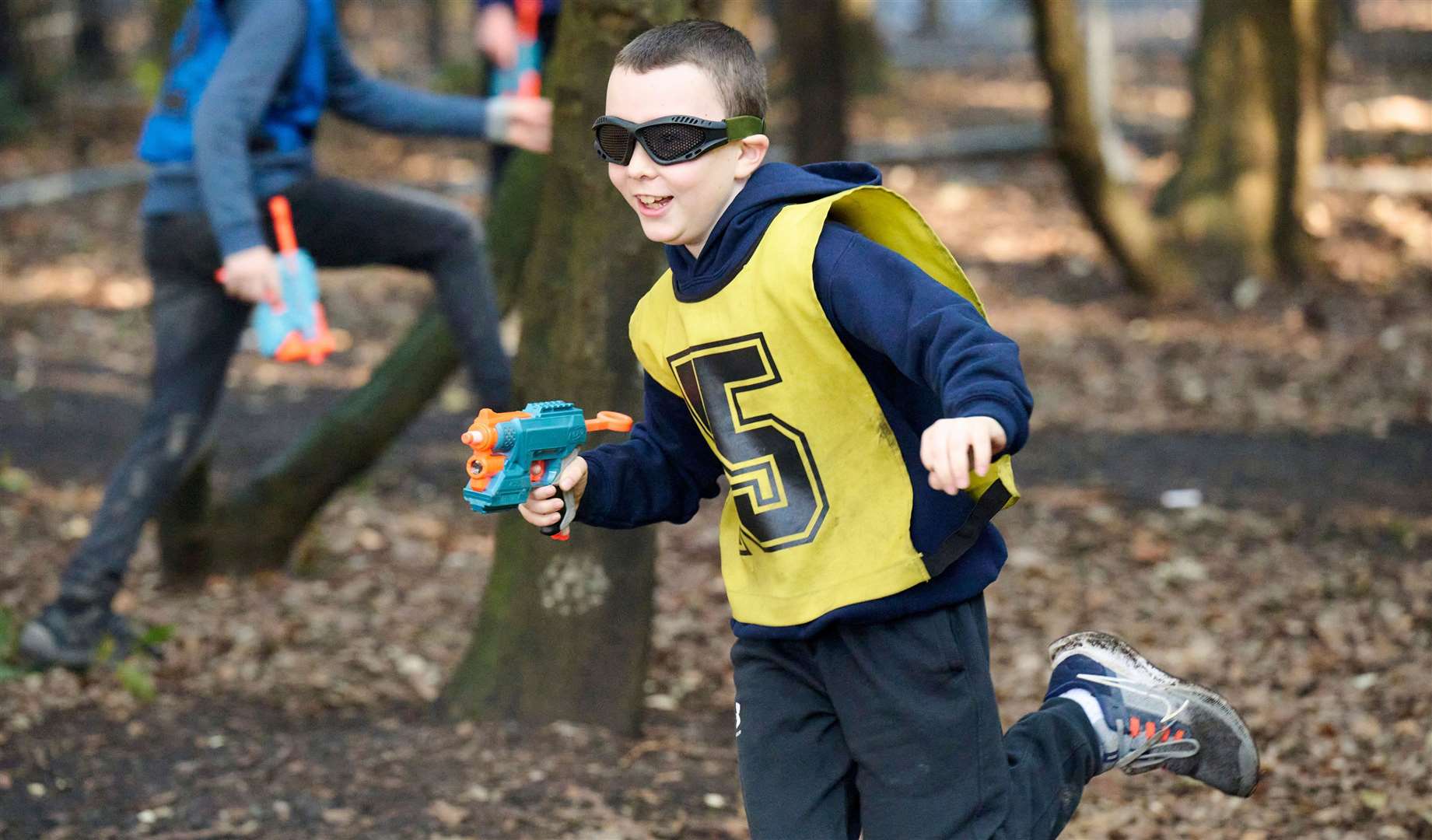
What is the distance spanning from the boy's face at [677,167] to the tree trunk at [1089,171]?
5.98 metres

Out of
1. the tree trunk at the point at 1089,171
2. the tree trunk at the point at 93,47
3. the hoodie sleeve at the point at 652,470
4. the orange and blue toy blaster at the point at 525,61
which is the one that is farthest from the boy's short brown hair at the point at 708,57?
the tree trunk at the point at 93,47

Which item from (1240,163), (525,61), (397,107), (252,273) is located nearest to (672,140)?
(252,273)

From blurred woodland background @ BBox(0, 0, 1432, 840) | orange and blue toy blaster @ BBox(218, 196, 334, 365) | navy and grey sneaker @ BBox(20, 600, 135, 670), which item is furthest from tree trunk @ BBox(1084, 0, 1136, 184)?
navy and grey sneaker @ BBox(20, 600, 135, 670)

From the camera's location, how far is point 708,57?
2473 mm

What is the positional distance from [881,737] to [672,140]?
3.36 ft

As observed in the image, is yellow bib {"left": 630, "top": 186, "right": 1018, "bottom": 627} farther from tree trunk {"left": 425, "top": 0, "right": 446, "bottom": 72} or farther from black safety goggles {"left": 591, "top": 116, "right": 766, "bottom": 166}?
tree trunk {"left": 425, "top": 0, "right": 446, "bottom": 72}

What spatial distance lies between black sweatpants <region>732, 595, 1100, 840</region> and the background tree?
654 centimetres

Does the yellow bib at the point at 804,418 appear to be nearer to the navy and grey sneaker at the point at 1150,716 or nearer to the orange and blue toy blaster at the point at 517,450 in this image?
the orange and blue toy blaster at the point at 517,450

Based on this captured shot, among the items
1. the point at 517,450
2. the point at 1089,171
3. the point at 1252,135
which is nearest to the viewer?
the point at 517,450

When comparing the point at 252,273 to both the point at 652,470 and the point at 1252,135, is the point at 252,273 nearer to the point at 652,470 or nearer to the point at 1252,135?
the point at 652,470

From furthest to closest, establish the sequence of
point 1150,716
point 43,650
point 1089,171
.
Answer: point 1089,171, point 43,650, point 1150,716

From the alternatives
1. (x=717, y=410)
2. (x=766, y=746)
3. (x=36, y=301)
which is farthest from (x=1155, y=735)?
(x=36, y=301)

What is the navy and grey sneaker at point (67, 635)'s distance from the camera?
14.1 feet

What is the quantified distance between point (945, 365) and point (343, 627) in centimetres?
337
